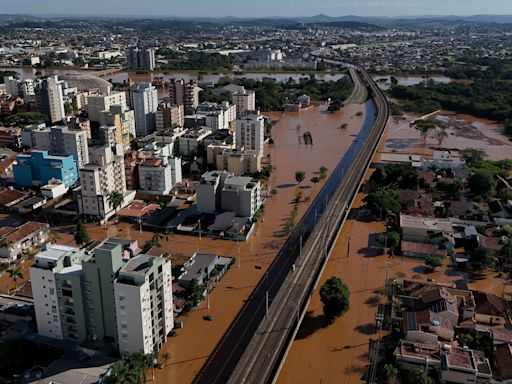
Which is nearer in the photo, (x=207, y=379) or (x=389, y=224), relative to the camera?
(x=207, y=379)

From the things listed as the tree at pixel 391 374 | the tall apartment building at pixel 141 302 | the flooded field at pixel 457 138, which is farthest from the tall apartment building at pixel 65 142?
the tree at pixel 391 374

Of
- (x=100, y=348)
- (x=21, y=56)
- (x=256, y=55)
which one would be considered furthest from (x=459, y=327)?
(x=21, y=56)

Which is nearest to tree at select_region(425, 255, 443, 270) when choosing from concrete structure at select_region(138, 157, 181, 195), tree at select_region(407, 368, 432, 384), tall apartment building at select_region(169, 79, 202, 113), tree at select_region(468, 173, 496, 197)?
tree at select_region(407, 368, 432, 384)

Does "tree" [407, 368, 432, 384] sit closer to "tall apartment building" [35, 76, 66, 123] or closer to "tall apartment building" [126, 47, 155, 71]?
"tall apartment building" [35, 76, 66, 123]

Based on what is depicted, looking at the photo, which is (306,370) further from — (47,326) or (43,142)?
(43,142)

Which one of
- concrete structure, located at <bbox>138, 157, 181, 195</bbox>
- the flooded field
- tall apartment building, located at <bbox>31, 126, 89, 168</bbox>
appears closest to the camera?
concrete structure, located at <bbox>138, 157, 181, 195</bbox>

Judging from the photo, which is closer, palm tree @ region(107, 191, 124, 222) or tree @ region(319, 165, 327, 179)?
palm tree @ region(107, 191, 124, 222)

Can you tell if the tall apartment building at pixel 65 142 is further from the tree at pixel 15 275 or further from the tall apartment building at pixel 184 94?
the tall apartment building at pixel 184 94
